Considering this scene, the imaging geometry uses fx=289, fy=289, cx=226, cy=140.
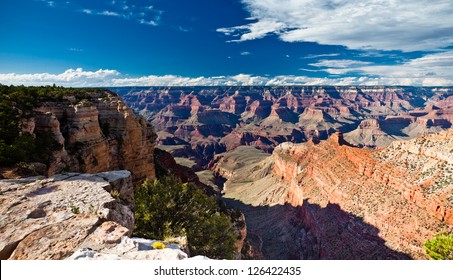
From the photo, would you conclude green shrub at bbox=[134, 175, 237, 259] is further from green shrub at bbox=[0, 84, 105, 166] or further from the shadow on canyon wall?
the shadow on canyon wall

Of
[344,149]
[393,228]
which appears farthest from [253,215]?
[393,228]

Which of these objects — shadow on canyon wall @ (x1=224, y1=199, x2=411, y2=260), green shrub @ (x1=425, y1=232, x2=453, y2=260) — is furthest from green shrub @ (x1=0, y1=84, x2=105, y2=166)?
shadow on canyon wall @ (x1=224, y1=199, x2=411, y2=260)

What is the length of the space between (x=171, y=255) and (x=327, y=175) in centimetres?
6859

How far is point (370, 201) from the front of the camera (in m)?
54.8

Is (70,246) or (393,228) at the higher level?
(70,246)

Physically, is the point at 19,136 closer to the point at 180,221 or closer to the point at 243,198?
the point at 180,221

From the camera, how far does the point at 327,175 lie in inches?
2832

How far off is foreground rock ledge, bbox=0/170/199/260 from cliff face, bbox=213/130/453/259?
148ft

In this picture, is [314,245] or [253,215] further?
[253,215]

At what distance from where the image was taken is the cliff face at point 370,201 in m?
44.6

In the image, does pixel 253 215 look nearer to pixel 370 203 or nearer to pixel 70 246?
pixel 370 203

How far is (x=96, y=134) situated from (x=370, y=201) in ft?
161

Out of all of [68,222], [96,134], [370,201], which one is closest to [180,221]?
[68,222]

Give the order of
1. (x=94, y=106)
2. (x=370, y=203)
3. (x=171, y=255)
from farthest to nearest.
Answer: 1. (x=370, y=203)
2. (x=94, y=106)
3. (x=171, y=255)
